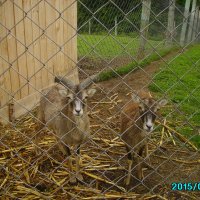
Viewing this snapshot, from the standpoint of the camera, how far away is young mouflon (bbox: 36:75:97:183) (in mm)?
4121

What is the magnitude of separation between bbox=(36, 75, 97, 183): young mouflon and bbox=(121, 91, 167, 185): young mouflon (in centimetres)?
53

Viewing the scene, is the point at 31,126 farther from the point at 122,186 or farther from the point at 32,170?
the point at 122,186

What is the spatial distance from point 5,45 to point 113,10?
5.08m

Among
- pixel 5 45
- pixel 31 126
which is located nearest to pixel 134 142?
pixel 31 126

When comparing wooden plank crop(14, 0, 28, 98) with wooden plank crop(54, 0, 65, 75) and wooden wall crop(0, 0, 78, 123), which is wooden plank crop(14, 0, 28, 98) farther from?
wooden plank crop(54, 0, 65, 75)

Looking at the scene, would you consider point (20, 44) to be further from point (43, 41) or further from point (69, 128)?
point (69, 128)

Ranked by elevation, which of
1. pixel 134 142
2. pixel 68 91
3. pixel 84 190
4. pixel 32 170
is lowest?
pixel 84 190

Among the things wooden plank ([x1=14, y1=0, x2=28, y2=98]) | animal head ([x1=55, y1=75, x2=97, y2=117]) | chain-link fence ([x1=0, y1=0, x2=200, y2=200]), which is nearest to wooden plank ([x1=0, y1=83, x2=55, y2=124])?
chain-link fence ([x1=0, y1=0, x2=200, y2=200])

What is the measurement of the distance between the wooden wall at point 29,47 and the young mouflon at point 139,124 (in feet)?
3.92

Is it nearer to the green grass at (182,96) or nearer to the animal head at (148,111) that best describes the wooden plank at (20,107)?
the animal head at (148,111)

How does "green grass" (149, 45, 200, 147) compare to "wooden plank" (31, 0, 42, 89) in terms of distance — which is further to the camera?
"wooden plank" (31, 0, 42, 89)

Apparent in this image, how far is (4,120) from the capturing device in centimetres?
578

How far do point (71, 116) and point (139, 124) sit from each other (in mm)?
876

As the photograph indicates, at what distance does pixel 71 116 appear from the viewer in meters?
4.50
